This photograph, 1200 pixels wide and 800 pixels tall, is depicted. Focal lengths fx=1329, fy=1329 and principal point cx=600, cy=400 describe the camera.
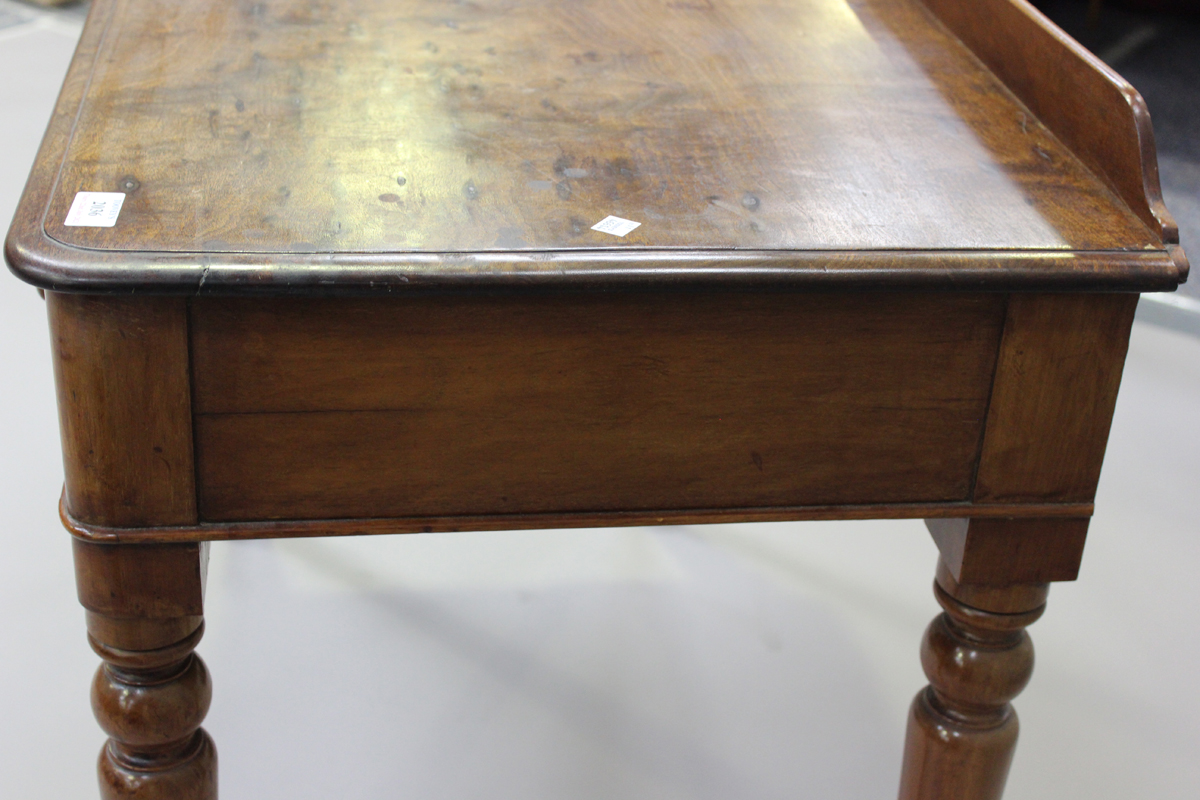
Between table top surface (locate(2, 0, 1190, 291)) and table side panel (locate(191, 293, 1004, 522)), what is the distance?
0.05 metres

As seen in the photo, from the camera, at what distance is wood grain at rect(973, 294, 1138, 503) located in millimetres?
904

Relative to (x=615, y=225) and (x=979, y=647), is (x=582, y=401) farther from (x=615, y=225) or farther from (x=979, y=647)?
(x=979, y=647)

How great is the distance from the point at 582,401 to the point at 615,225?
12cm

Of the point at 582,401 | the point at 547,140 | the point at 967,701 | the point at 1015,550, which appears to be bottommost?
the point at 967,701

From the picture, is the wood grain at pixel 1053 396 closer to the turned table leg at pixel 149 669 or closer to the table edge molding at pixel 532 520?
the table edge molding at pixel 532 520

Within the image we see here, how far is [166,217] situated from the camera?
87 centimetres

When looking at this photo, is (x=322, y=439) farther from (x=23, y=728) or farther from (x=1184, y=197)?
(x=1184, y=197)

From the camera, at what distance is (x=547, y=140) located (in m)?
1.04

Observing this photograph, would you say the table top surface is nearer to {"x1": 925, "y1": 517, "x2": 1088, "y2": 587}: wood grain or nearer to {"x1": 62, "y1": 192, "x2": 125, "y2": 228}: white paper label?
{"x1": 62, "y1": 192, "x2": 125, "y2": 228}: white paper label

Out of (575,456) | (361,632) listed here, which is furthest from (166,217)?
(361,632)

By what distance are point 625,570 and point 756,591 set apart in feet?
0.58

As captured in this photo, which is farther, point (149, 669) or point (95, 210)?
point (149, 669)

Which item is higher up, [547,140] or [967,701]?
[547,140]

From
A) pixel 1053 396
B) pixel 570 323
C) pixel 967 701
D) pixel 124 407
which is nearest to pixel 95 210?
pixel 124 407
